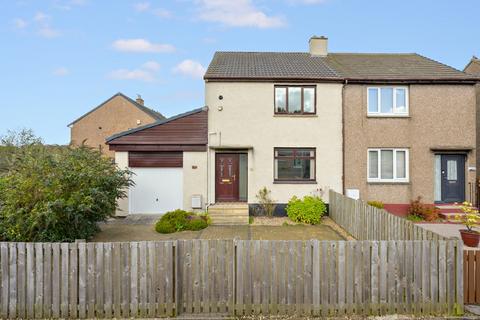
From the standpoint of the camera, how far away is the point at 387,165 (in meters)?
14.3

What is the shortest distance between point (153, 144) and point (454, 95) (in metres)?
14.9

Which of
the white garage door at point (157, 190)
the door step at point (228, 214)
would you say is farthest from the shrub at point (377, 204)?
the white garage door at point (157, 190)

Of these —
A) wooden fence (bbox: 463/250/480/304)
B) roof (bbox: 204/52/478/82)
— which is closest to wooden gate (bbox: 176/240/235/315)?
wooden fence (bbox: 463/250/480/304)

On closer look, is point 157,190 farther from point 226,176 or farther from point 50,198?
point 50,198

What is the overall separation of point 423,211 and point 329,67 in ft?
27.7

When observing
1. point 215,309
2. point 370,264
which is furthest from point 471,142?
point 215,309

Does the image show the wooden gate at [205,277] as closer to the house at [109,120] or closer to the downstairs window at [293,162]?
the downstairs window at [293,162]

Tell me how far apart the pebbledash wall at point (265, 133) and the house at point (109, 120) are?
22122 millimetres

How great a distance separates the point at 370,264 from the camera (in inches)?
209

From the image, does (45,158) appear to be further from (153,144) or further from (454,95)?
(454,95)

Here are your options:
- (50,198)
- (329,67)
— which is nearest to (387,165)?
(329,67)

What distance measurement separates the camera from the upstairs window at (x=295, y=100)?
14.3 meters

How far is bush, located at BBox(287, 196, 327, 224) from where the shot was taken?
12.7 m

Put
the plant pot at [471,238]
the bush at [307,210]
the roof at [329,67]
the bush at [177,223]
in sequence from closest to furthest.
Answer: the plant pot at [471,238]
the bush at [177,223]
the bush at [307,210]
the roof at [329,67]
